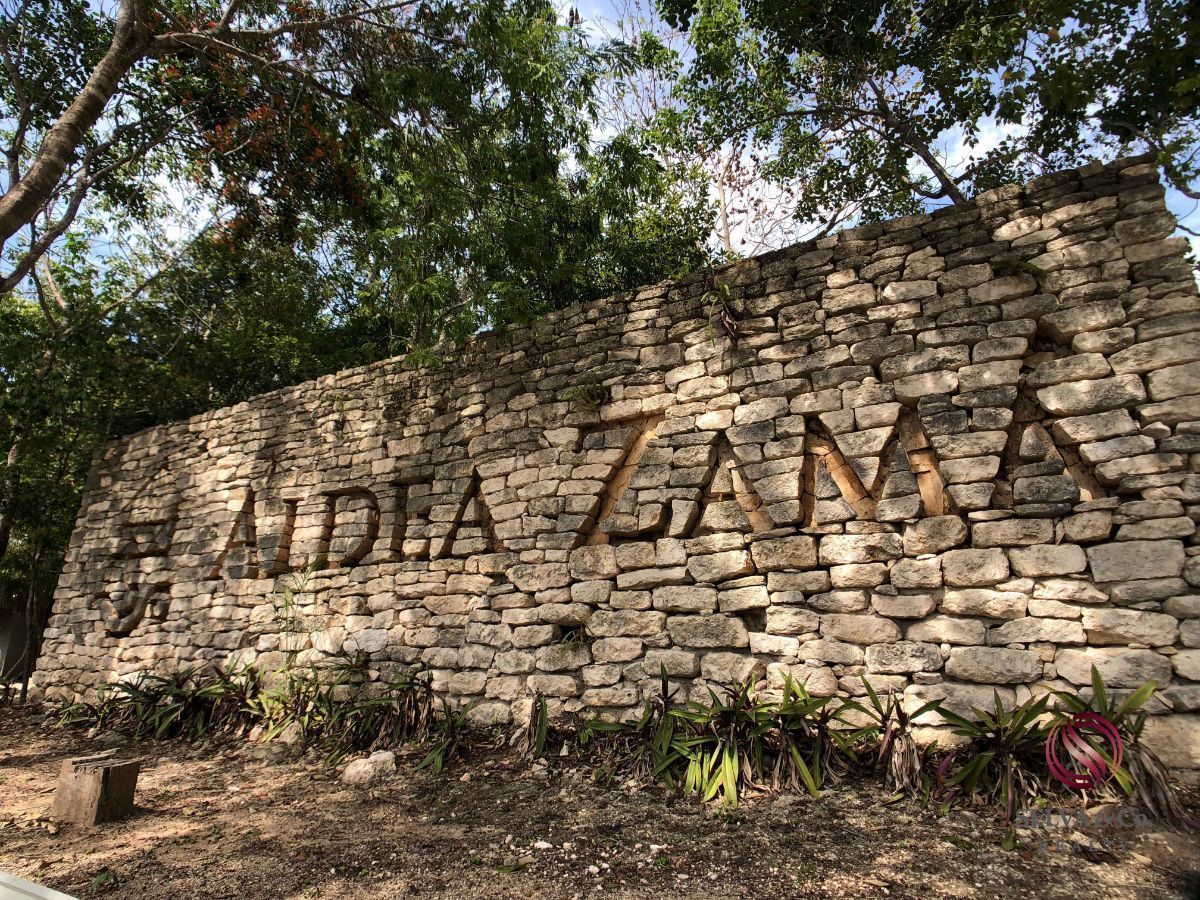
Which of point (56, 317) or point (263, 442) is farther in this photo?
point (56, 317)

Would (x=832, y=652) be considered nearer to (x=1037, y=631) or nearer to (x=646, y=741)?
(x=1037, y=631)

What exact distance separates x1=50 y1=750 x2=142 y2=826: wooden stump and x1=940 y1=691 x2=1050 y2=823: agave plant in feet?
15.6

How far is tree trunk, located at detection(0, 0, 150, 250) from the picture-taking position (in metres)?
5.16

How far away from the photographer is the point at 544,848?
11.0ft

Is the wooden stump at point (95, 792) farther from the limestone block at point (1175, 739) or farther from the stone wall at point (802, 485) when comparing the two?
the limestone block at point (1175, 739)

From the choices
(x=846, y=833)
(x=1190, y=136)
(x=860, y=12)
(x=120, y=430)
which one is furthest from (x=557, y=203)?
(x=120, y=430)

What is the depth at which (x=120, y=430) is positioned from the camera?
887 centimetres

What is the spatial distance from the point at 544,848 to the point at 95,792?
2.78 metres

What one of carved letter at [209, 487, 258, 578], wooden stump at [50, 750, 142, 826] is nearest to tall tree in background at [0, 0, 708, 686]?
carved letter at [209, 487, 258, 578]

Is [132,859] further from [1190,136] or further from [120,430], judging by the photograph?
[1190,136]

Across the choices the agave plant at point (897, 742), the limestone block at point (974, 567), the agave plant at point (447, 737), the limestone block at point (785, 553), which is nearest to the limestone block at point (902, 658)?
the agave plant at point (897, 742)

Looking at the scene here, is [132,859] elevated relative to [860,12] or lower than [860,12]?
lower

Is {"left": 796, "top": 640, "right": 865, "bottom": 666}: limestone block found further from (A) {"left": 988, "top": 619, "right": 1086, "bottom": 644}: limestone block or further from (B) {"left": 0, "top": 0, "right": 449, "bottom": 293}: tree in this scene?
(B) {"left": 0, "top": 0, "right": 449, "bottom": 293}: tree

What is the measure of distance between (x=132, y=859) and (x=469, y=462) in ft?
11.1
